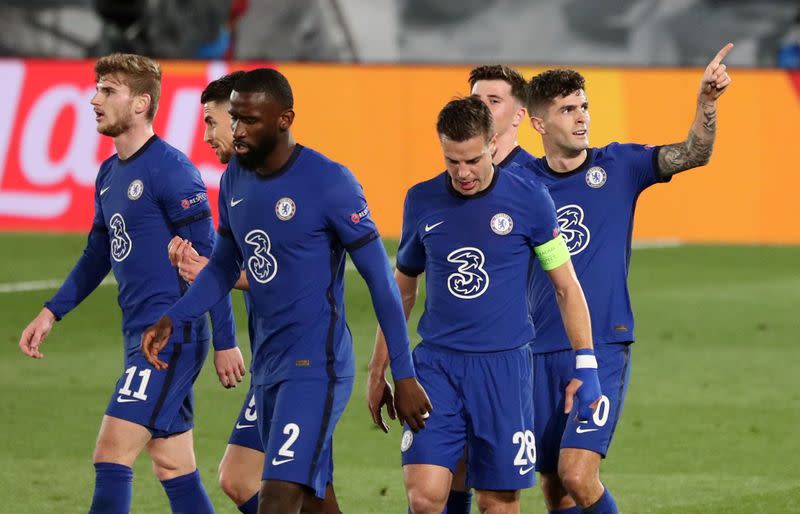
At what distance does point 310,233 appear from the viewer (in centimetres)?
607

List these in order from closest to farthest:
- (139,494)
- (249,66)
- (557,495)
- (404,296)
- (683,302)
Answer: (404,296) < (557,495) < (139,494) < (683,302) < (249,66)

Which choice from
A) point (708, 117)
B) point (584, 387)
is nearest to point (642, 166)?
point (708, 117)

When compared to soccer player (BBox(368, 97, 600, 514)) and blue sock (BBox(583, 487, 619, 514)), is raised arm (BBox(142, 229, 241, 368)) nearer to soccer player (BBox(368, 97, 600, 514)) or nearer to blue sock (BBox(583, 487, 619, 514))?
soccer player (BBox(368, 97, 600, 514))

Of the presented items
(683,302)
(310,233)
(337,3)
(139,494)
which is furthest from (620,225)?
(337,3)

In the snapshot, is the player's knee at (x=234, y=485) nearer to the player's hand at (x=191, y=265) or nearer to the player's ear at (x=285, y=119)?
the player's hand at (x=191, y=265)

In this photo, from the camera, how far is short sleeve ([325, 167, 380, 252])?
6.00 m

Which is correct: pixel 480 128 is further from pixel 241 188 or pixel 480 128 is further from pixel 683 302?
pixel 683 302

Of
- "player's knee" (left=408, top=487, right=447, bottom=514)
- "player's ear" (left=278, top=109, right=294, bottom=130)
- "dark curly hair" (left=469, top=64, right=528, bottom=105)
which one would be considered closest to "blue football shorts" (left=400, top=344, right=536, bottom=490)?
"player's knee" (left=408, top=487, right=447, bottom=514)

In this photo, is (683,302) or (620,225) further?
(683,302)

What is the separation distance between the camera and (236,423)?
282 inches

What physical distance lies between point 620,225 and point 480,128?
1.19 m

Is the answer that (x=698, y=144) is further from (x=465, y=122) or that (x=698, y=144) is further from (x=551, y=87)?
(x=465, y=122)

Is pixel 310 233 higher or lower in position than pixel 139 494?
higher

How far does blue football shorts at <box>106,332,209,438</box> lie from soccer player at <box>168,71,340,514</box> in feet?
0.85
